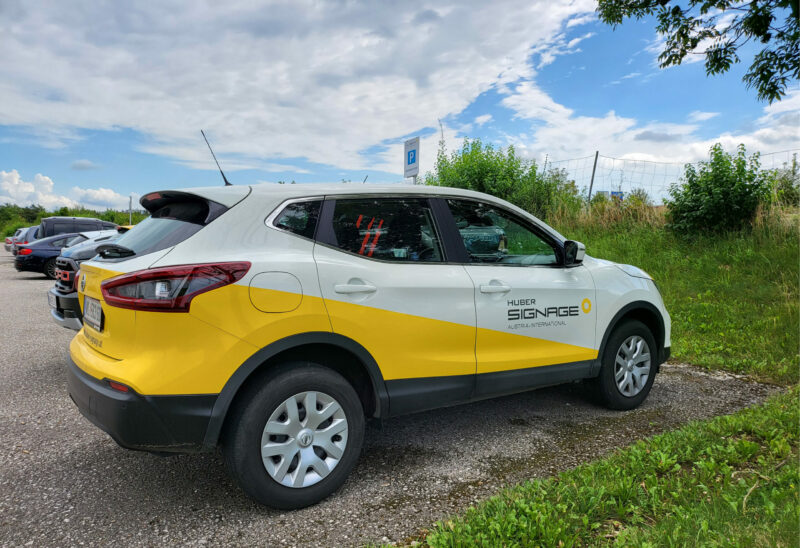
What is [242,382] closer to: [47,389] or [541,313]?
[541,313]

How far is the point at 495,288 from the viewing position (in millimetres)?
3539

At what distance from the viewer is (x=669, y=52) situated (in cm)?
903

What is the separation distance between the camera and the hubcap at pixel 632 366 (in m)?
4.43

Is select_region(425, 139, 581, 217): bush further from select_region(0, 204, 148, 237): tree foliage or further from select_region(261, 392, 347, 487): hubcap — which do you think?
select_region(0, 204, 148, 237): tree foliage

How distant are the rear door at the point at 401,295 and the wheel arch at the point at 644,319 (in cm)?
145

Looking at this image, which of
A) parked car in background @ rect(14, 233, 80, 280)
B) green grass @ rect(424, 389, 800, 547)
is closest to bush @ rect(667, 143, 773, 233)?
green grass @ rect(424, 389, 800, 547)

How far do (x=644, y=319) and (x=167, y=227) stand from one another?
389 centimetres

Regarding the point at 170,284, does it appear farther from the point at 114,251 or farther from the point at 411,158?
the point at 411,158

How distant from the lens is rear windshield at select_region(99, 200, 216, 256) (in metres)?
2.79

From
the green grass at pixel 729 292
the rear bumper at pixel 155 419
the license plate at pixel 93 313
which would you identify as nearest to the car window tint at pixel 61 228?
the green grass at pixel 729 292

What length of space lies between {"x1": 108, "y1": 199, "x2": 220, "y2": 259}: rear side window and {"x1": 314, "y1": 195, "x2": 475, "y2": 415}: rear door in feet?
2.13

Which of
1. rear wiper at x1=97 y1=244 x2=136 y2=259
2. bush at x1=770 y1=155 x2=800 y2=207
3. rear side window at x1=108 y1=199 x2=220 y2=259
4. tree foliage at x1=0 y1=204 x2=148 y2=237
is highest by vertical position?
bush at x1=770 y1=155 x2=800 y2=207

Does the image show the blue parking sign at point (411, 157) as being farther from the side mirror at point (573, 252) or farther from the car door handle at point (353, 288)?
the car door handle at point (353, 288)

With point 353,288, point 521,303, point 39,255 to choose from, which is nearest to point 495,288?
point 521,303
